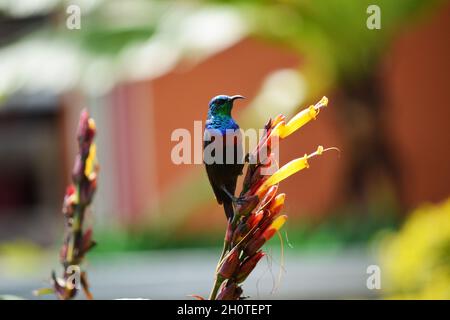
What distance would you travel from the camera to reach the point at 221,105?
1.41 ft

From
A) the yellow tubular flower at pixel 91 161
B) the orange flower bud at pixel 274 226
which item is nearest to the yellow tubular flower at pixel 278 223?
the orange flower bud at pixel 274 226

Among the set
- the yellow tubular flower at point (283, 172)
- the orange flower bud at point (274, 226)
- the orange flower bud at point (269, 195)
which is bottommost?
the orange flower bud at point (274, 226)

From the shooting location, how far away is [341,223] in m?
3.18

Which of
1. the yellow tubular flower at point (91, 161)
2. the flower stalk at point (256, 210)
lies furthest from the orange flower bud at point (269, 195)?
the yellow tubular flower at point (91, 161)

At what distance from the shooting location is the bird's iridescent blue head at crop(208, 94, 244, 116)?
428 millimetres

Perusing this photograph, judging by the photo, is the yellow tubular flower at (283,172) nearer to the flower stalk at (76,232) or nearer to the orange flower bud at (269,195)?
the orange flower bud at (269,195)

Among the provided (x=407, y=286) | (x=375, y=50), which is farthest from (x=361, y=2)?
(x=407, y=286)

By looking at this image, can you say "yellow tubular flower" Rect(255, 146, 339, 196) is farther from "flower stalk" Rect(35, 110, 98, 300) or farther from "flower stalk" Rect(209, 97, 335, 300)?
"flower stalk" Rect(35, 110, 98, 300)

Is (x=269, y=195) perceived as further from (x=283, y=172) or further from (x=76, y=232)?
(x=76, y=232)

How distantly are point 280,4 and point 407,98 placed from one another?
3.58 ft

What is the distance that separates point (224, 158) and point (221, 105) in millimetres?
29

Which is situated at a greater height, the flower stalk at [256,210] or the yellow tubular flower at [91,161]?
the yellow tubular flower at [91,161]

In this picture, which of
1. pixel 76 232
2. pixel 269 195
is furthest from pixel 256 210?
pixel 76 232

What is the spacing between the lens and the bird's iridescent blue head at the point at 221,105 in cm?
43
